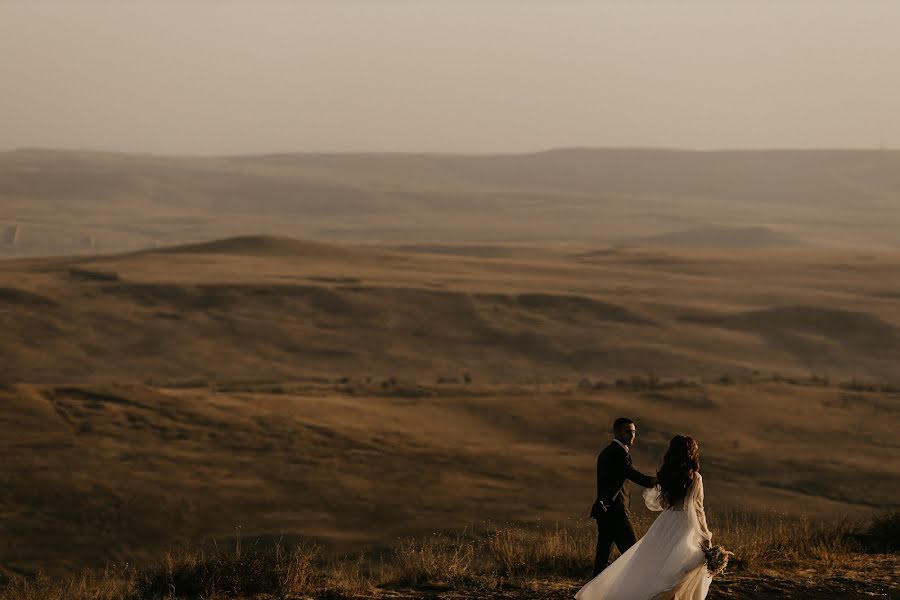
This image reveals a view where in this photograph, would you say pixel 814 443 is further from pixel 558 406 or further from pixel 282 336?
pixel 282 336

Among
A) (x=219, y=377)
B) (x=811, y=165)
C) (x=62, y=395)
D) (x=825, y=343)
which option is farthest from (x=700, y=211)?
(x=62, y=395)

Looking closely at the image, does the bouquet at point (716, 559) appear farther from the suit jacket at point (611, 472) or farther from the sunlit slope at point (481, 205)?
the sunlit slope at point (481, 205)

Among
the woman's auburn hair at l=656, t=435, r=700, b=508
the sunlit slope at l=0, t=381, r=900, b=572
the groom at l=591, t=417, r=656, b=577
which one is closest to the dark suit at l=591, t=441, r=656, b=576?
the groom at l=591, t=417, r=656, b=577

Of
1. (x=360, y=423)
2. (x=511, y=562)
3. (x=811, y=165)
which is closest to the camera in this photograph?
(x=511, y=562)

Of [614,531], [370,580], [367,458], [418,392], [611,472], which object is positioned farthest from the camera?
[418,392]

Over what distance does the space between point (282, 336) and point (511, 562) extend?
91.7 ft

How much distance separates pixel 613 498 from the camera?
7.92m

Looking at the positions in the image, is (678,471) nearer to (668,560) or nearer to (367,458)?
(668,560)

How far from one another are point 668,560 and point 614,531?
0.69 metres

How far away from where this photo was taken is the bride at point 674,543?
24.1 ft

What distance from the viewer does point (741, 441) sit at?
22734 millimetres

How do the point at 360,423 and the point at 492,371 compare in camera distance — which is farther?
A: the point at 492,371

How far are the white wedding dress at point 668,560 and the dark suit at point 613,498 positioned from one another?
272 mm

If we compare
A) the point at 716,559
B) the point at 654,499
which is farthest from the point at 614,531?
the point at 716,559
